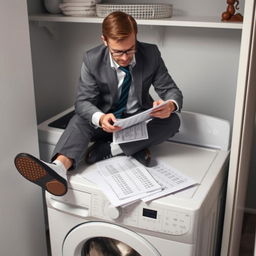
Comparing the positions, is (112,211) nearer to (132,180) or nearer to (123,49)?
(132,180)

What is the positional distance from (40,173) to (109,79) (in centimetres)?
45

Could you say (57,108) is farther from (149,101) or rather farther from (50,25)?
(149,101)

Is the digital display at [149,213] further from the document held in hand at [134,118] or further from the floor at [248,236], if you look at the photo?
the floor at [248,236]

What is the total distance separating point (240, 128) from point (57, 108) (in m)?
1.24

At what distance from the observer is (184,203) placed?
49.6 inches

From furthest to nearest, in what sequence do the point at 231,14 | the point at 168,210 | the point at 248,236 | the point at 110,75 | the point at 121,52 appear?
the point at 248,236, the point at 231,14, the point at 110,75, the point at 121,52, the point at 168,210

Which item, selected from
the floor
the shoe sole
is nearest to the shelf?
the shoe sole

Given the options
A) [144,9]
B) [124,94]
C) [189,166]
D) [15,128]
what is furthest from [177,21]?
[15,128]

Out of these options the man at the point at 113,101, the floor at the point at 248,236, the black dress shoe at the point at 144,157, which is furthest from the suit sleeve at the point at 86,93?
the floor at the point at 248,236

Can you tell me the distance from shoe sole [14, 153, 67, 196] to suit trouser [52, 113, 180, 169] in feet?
0.46

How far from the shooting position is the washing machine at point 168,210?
128 cm

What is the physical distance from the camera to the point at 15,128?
146 centimetres

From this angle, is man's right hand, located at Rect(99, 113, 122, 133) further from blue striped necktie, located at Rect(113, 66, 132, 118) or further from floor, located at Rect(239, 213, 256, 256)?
floor, located at Rect(239, 213, 256, 256)

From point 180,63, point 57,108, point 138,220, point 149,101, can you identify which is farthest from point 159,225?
point 57,108
